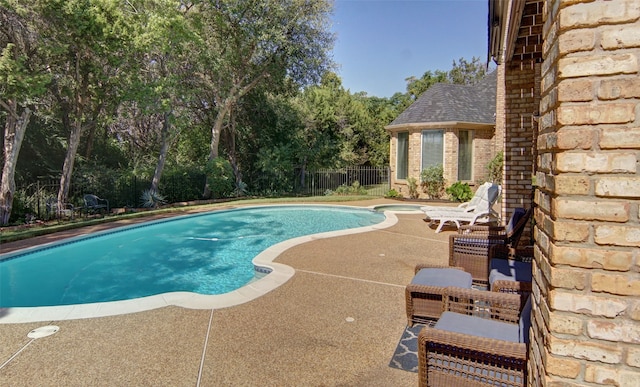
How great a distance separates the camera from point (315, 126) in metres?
21.8

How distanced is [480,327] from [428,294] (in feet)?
2.88

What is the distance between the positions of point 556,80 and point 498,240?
12.9ft

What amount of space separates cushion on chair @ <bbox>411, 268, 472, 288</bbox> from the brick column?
246 centimetres

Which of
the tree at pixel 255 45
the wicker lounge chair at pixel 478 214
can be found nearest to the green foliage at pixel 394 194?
the tree at pixel 255 45

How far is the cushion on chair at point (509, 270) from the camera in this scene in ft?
13.6

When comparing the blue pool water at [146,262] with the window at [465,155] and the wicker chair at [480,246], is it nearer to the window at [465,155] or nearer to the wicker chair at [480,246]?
the wicker chair at [480,246]

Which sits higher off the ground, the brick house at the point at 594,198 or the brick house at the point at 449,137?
→ the brick house at the point at 449,137

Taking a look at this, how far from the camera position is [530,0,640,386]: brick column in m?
1.40

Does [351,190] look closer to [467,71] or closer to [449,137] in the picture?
[449,137]

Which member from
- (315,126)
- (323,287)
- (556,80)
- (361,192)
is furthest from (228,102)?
(556,80)

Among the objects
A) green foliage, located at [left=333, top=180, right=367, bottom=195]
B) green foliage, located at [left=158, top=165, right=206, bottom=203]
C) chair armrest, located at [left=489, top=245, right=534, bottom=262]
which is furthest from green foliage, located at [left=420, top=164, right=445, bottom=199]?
chair armrest, located at [left=489, top=245, right=534, bottom=262]

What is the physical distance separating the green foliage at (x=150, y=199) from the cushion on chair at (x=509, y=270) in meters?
13.4

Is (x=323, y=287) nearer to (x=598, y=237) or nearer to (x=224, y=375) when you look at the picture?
(x=224, y=375)

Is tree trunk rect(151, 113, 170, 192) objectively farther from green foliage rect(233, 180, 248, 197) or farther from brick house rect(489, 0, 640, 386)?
brick house rect(489, 0, 640, 386)
